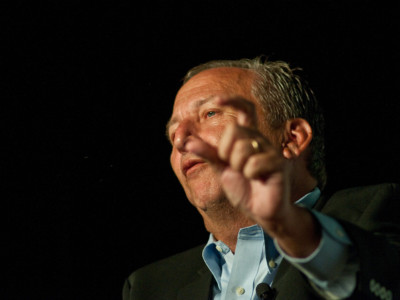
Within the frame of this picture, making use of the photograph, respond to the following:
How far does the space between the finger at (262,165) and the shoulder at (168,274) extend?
1.16m

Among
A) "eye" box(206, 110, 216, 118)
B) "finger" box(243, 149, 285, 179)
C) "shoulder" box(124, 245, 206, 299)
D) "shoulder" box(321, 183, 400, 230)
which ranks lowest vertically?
"shoulder" box(124, 245, 206, 299)

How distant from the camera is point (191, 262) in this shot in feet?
7.39

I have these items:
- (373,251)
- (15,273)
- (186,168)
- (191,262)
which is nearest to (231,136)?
(373,251)

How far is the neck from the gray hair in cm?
38

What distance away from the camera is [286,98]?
84.8 inches

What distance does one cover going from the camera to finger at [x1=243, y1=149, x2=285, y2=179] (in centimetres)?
104

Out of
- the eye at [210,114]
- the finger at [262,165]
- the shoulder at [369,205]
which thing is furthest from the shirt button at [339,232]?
the eye at [210,114]

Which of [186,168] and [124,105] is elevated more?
[124,105]

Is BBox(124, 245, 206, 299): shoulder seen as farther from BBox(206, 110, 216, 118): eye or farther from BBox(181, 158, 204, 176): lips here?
BBox(206, 110, 216, 118): eye

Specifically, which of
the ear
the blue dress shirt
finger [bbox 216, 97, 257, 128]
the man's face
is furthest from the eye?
finger [bbox 216, 97, 257, 128]

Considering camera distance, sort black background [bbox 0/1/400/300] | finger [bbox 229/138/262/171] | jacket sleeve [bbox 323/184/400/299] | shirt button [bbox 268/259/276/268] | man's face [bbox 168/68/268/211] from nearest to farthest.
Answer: finger [bbox 229/138/262/171] < jacket sleeve [bbox 323/184/400/299] < shirt button [bbox 268/259/276/268] < man's face [bbox 168/68/268/211] < black background [bbox 0/1/400/300]

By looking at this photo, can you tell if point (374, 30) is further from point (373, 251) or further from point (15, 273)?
point (15, 273)

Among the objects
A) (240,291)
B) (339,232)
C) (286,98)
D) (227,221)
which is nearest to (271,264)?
(240,291)

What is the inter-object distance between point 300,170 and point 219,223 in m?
0.39
